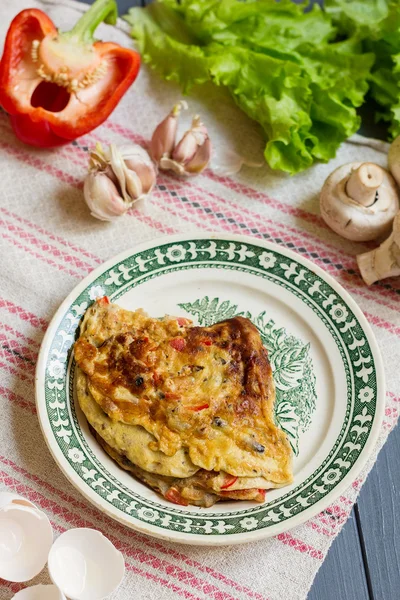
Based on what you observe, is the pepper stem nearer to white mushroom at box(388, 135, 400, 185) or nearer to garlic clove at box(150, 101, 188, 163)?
garlic clove at box(150, 101, 188, 163)

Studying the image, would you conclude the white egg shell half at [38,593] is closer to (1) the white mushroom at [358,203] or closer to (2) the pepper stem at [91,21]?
(1) the white mushroom at [358,203]

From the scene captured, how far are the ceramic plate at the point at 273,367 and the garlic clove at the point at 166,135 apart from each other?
61 centimetres

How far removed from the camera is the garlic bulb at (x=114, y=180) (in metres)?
3.77

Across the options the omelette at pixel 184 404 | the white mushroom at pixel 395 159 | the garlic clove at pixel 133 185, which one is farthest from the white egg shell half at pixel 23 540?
the white mushroom at pixel 395 159

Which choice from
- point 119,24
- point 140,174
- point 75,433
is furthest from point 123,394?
point 119,24

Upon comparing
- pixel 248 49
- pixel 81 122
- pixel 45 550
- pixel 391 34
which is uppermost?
pixel 391 34

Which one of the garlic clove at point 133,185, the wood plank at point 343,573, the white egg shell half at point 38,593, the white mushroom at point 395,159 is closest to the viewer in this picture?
the white egg shell half at point 38,593

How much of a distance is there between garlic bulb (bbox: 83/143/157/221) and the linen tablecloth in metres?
0.13

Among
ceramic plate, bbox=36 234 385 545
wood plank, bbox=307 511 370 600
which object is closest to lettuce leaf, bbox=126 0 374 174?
ceramic plate, bbox=36 234 385 545

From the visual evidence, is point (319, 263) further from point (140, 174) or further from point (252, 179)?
point (140, 174)

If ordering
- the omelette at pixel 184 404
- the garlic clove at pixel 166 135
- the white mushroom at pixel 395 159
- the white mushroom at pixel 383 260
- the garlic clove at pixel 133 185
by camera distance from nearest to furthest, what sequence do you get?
the omelette at pixel 184 404 → the white mushroom at pixel 383 260 → the garlic clove at pixel 133 185 → the white mushroom at pixel 395 159 → the garlic clove at pixel 166 135

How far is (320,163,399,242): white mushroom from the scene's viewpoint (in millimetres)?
3756

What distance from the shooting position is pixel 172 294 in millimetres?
3646

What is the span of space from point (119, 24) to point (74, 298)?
194 cm
